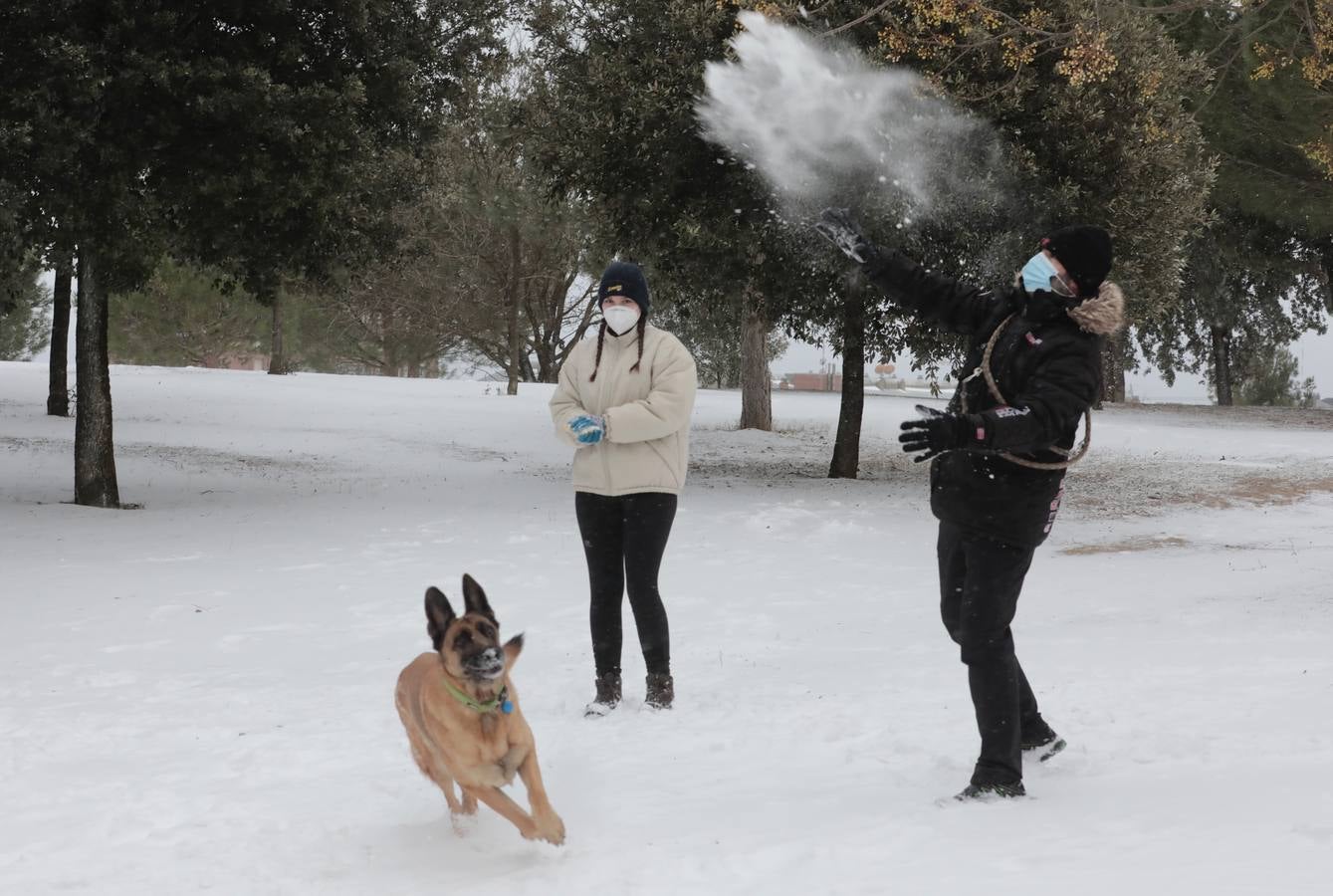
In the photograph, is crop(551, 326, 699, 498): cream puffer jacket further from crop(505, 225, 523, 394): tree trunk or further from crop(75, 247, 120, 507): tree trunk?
crop(505, 225, 523, 394): tree trunk

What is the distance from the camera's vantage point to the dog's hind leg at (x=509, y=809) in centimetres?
418

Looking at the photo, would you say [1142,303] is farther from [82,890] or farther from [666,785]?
[82,890]

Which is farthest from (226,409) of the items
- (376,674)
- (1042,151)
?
(376,674)

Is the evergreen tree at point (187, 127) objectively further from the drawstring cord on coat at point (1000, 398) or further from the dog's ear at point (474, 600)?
the drawstring cord on coat at point (1000, 398)

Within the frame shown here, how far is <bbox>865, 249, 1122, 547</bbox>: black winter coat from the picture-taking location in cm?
424

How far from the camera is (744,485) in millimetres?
17625

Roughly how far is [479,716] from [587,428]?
192 cm

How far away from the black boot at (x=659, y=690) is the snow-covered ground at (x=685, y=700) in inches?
4.8

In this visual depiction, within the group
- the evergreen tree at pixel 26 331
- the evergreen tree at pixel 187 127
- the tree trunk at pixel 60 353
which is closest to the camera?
the evergreen tree at pixel 187 127

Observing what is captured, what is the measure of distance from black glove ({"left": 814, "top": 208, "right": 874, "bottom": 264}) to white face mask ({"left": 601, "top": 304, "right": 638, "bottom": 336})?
1.03 m

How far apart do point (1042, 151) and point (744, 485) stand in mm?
6053

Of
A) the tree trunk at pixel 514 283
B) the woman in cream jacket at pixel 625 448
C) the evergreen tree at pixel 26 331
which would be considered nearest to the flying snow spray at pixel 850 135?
the woman in cream jacket at pixel 625 448

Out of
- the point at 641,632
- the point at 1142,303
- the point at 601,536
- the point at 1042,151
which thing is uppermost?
the point at 1042,151

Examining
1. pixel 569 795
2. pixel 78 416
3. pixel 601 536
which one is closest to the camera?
pixel 569 795
